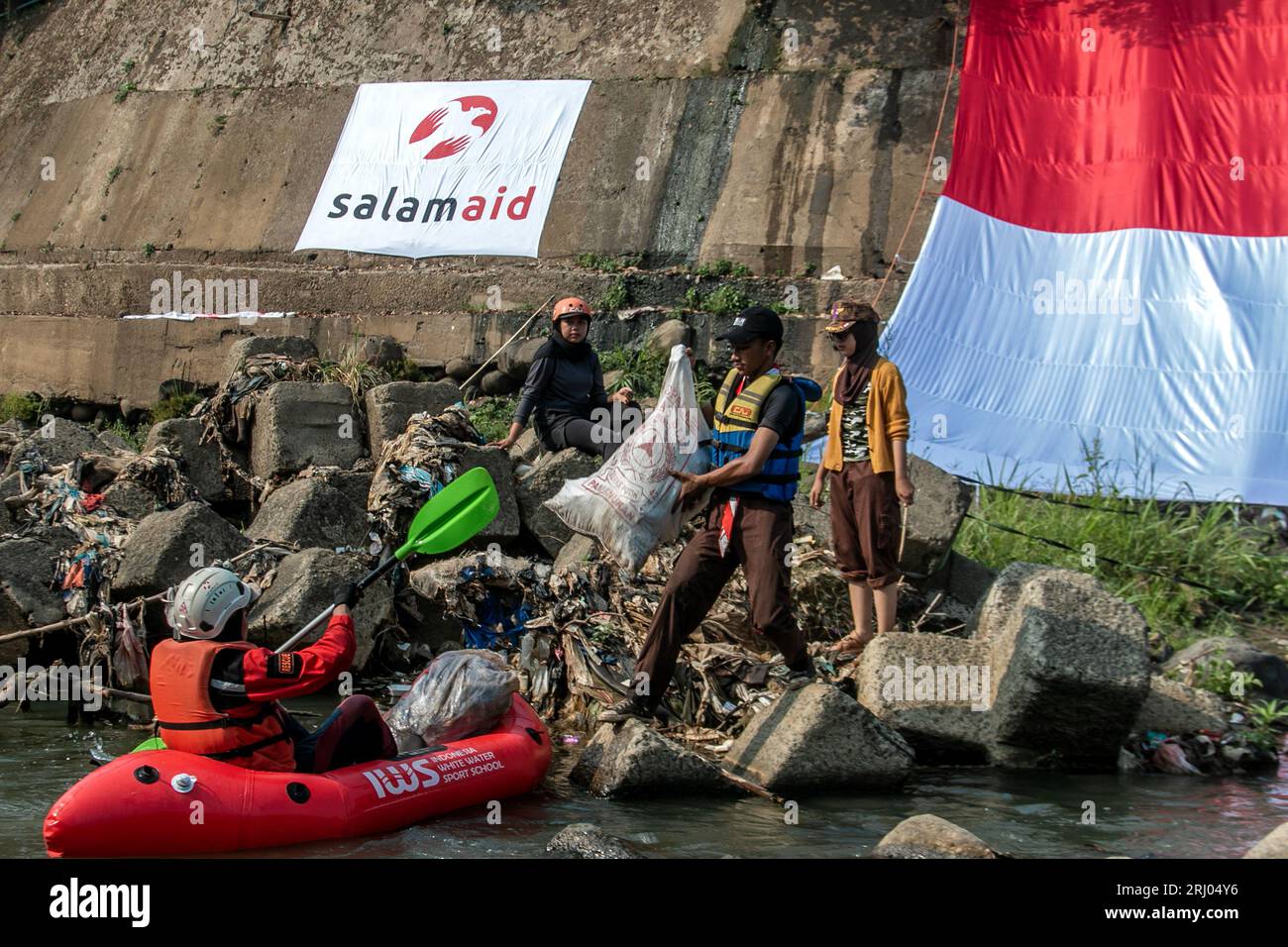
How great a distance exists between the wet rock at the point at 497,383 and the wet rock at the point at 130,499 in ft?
12.9

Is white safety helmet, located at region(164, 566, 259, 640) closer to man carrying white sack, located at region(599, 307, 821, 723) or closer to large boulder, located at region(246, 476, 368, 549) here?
man carrying white sack, located at region(599, 307, 821, 723)

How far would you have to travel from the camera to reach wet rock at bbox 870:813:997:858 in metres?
5.14

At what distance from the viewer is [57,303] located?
1678cm

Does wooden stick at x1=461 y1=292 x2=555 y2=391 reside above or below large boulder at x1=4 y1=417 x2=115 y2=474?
above

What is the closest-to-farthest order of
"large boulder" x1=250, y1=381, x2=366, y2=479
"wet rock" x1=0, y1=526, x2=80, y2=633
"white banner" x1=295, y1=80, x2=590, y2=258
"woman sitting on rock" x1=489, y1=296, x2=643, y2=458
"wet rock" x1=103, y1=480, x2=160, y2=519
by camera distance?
1. "wet rock" x1=0, y1=526, x2=80, y2=633
2. "woman sitting on rock" x1=489, y1=296, x2=643, y2=458
3. "wet rock" x1=103, y1=480, x2=160, y2=519
4. "large boulder" x1=250, y1=381, x2=366, y2=479
5. "white banner" x1=295, y1=80, x2=590, y2=258

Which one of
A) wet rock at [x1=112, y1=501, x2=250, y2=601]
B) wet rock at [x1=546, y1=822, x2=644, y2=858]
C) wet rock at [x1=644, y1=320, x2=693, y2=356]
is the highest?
wet rock at [x1=644, y1=320, x2=693, y2=356]

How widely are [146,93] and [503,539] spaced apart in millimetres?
10710

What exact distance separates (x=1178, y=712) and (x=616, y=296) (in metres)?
7.55

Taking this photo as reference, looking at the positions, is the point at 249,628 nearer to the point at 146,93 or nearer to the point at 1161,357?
the point at 1161,357

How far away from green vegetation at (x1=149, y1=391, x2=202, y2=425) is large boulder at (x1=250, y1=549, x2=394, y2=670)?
19.9 feet

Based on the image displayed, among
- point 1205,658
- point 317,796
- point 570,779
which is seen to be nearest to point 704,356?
point 1205,658

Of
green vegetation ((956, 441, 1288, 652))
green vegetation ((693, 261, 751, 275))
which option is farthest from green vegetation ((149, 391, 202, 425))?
green vegetation ((956, 441, 1288, 652))

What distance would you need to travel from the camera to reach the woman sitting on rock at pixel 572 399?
377 inches

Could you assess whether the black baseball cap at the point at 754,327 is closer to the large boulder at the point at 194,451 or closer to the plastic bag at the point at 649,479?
the plastic bag at the point at 649,479
